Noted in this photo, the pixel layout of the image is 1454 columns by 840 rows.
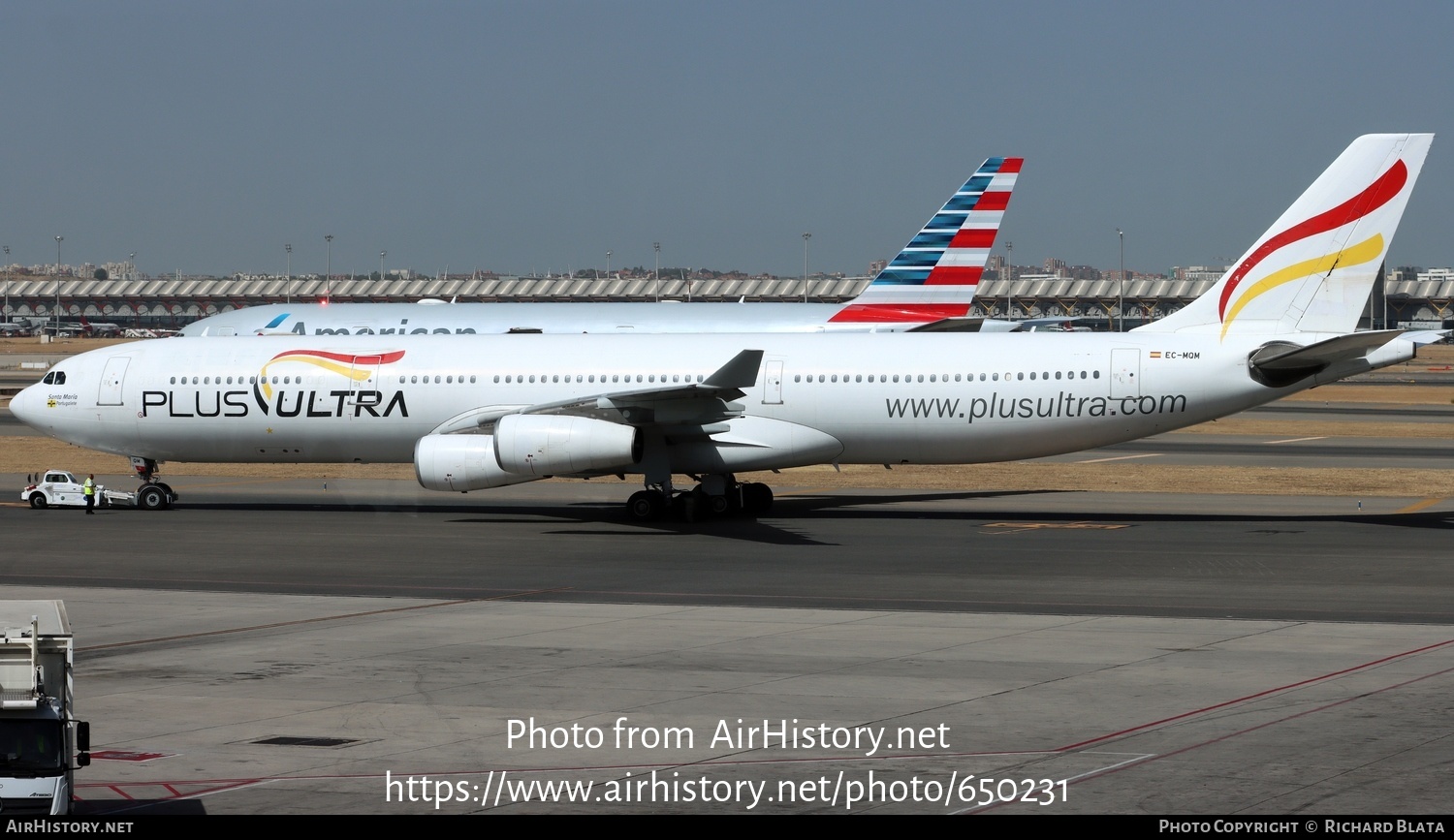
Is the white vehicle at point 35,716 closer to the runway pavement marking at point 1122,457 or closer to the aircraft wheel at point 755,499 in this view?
the aircraft wheel at point 755,499

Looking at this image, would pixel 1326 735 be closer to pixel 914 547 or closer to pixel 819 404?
pixel 914 547

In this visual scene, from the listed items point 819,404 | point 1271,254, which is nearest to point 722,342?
point 819,404

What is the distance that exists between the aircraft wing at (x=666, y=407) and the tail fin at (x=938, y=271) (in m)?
18.8

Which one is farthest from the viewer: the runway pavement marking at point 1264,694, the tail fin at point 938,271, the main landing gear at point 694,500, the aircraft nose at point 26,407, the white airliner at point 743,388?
the tail fin at point 938,271

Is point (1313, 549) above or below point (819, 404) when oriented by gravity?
below

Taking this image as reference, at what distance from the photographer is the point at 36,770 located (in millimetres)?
10242

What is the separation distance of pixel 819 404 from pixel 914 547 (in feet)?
19.7

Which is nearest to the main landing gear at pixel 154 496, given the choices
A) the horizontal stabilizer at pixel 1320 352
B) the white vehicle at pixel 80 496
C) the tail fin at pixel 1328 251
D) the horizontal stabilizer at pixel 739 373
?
the white vehicle at pixel 80 496

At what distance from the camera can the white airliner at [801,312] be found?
52719 millimetres

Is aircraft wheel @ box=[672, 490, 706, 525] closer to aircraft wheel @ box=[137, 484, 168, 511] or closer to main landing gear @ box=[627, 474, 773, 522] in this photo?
main landing gear @ box=[627, 474, 773, 522]

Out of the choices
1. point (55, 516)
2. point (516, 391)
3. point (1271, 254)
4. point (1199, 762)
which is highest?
point (1271, 254)

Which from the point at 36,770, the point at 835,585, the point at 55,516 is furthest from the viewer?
the point at 55,516

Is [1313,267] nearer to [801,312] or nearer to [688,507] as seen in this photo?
[688,507]

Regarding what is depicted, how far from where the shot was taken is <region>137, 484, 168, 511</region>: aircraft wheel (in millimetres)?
36938
